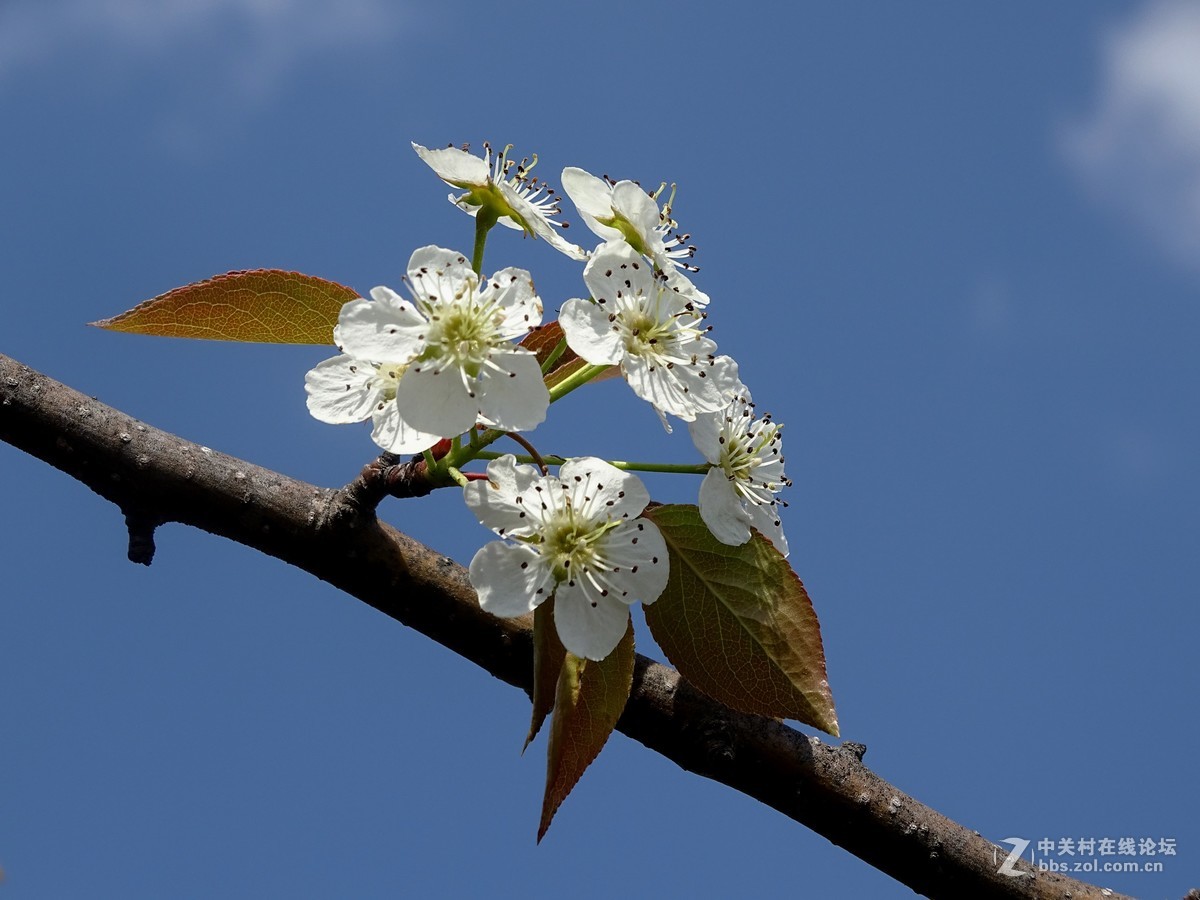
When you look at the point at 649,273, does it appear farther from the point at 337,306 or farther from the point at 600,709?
the point at 600,709

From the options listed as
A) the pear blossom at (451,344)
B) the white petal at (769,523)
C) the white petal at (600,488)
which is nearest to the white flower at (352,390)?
the pear blossom at (451,344)

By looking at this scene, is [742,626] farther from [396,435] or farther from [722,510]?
[396,435]

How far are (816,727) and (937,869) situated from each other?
48 centimetres

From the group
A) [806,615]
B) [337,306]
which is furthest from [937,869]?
[337,306]

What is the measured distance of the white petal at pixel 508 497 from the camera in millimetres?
1868

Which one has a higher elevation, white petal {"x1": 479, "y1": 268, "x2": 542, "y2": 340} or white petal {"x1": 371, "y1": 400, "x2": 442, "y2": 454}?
white petal {"x1": 479, "y1": 268, "x2": 542, "y2": 340}

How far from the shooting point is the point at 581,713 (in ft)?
6.41

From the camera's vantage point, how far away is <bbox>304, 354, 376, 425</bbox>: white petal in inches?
78.1

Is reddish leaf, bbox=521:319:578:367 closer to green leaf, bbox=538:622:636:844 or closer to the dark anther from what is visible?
green leaf, bbox=538:622:636:844

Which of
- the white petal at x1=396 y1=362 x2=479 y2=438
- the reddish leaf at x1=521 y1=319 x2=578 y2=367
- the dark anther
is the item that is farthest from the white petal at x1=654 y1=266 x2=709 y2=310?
the dark anther

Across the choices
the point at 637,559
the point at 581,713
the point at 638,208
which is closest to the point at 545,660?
the point at 581,713

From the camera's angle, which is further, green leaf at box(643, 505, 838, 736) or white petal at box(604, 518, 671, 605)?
green leaf at box(643, 505, 838, 736)

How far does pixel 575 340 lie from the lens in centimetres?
187

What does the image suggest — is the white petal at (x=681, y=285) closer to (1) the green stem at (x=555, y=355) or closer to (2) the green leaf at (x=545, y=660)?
(1) the green stem at (x=555, y=355)
